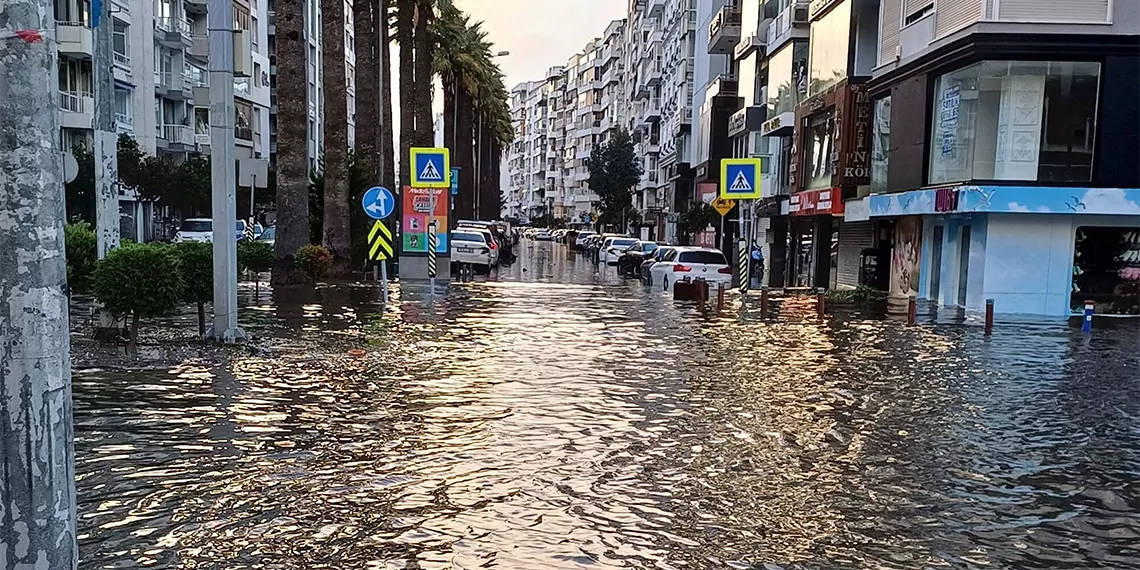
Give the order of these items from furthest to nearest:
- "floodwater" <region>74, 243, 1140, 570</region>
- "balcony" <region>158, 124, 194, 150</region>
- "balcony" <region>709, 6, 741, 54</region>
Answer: "balcony" <region>158, 124, 194, 150</region> → "balcony" <region>709, 6, 741, 54</region> → "floodwater" <region>74, 243, 1140, 570</region>

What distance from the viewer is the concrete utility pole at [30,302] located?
3.65 metres

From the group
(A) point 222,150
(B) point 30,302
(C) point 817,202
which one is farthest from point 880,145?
(B) point 30,302

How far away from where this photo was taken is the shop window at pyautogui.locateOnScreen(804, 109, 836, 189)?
3619 centimetres

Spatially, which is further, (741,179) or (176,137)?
(176,137)

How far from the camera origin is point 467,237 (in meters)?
40.2

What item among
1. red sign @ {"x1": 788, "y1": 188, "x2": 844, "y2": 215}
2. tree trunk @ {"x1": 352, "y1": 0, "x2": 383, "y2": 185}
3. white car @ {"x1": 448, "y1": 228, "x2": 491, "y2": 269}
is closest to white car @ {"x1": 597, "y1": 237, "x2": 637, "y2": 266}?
white car @ {"x1": 448, "y1": 228, "x2": 491, "y2": 269}

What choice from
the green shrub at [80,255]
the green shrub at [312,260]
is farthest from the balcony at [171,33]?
the green shrub at [80,255]

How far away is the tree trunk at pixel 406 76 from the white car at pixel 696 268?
42.7ft

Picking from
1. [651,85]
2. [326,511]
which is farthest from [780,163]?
[651,85]

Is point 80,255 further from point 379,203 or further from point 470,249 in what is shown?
point 470,249

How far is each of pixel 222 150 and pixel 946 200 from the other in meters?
19.0

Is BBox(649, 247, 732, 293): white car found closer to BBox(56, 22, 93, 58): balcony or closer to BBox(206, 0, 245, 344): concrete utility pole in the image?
BBox(206, 0, 245, 344): concrete utility pole

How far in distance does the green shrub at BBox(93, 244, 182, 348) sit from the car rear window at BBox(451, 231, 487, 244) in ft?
86.9

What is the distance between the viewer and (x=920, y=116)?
1105 inches
